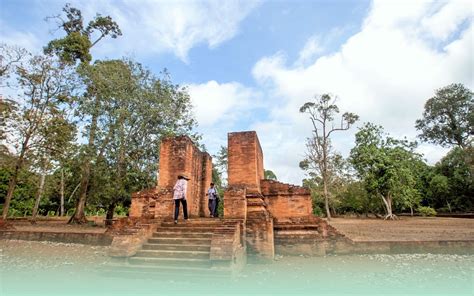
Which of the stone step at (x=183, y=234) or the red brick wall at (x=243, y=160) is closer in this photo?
the stone step at (x=183, y=234)

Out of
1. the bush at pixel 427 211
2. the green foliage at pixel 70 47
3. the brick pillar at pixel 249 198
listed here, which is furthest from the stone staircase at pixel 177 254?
the bush at pixel 427 211

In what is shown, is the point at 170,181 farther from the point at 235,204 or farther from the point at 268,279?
the point at 268,279

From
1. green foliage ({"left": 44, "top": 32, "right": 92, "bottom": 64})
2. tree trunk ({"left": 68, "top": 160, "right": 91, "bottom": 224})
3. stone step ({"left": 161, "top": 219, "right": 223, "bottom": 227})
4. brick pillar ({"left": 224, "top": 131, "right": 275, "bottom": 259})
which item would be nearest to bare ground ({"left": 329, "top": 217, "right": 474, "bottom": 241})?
brick pillar ({"left": 224, "top": 131, "right": 275, "bottom": 259})

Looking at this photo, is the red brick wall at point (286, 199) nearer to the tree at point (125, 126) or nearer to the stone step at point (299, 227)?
the stone step at point (299, 227)

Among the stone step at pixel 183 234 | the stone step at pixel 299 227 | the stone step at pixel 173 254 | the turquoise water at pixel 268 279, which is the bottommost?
the turquoise water at pixel 268 279

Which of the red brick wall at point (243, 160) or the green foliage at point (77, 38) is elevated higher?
the green foliage at point (77, 38)

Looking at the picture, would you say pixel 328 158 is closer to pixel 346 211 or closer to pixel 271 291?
pixel 346 211

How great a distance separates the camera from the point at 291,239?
8602 mm

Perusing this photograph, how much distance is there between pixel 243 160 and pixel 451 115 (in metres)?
34.6

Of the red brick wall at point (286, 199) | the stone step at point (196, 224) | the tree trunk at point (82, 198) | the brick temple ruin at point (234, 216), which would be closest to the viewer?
the brick temple ruin at point (234, 216)

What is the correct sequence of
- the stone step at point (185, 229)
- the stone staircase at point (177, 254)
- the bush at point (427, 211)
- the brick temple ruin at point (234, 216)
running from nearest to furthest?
the stone staircase at point (177, 254) < the brick temple ruin at point (234, 216) < the stone step at point (185, 229) < the bush at point (427, 211)

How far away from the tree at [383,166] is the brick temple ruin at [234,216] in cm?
1477

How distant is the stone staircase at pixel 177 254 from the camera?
19.2ft

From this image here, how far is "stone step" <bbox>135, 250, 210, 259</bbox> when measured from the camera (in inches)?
248
